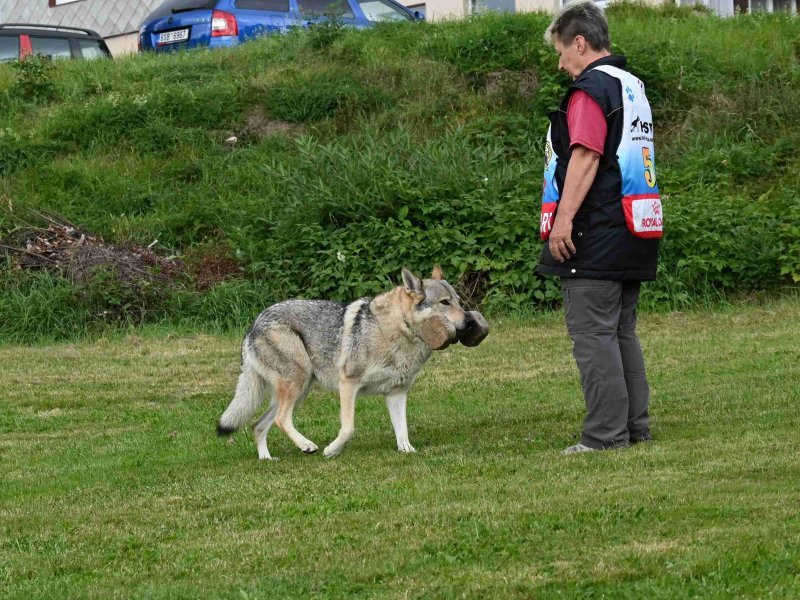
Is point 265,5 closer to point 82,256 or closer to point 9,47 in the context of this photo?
point 9,47

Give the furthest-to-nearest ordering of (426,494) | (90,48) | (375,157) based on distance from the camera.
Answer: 1. (90,48)
2. (375,157)
3. (426,494)

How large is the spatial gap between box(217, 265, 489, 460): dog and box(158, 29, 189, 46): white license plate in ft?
46.3

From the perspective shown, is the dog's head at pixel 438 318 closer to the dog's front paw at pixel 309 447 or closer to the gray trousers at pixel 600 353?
the gray trousers at pixel 600 353

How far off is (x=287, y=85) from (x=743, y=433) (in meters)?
12.3

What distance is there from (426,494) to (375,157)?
9359mm

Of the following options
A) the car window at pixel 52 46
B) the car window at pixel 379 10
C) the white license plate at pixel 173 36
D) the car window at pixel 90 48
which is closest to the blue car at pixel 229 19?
the white license plate at pixel 173 36

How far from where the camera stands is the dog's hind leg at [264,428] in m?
7.86

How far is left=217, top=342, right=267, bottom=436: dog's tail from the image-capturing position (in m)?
7.85

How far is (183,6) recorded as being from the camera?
2091 centimetres

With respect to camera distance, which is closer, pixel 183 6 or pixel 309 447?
pixel 309 447

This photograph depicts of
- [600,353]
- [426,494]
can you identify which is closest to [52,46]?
[600,353]

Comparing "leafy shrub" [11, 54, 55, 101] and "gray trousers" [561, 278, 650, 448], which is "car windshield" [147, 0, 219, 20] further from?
"gray trousers" [561, 278, 650, 448]

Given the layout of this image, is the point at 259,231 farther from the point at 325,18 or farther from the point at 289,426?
the point at 289,426

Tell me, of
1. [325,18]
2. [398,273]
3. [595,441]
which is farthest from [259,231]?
[595,441]
